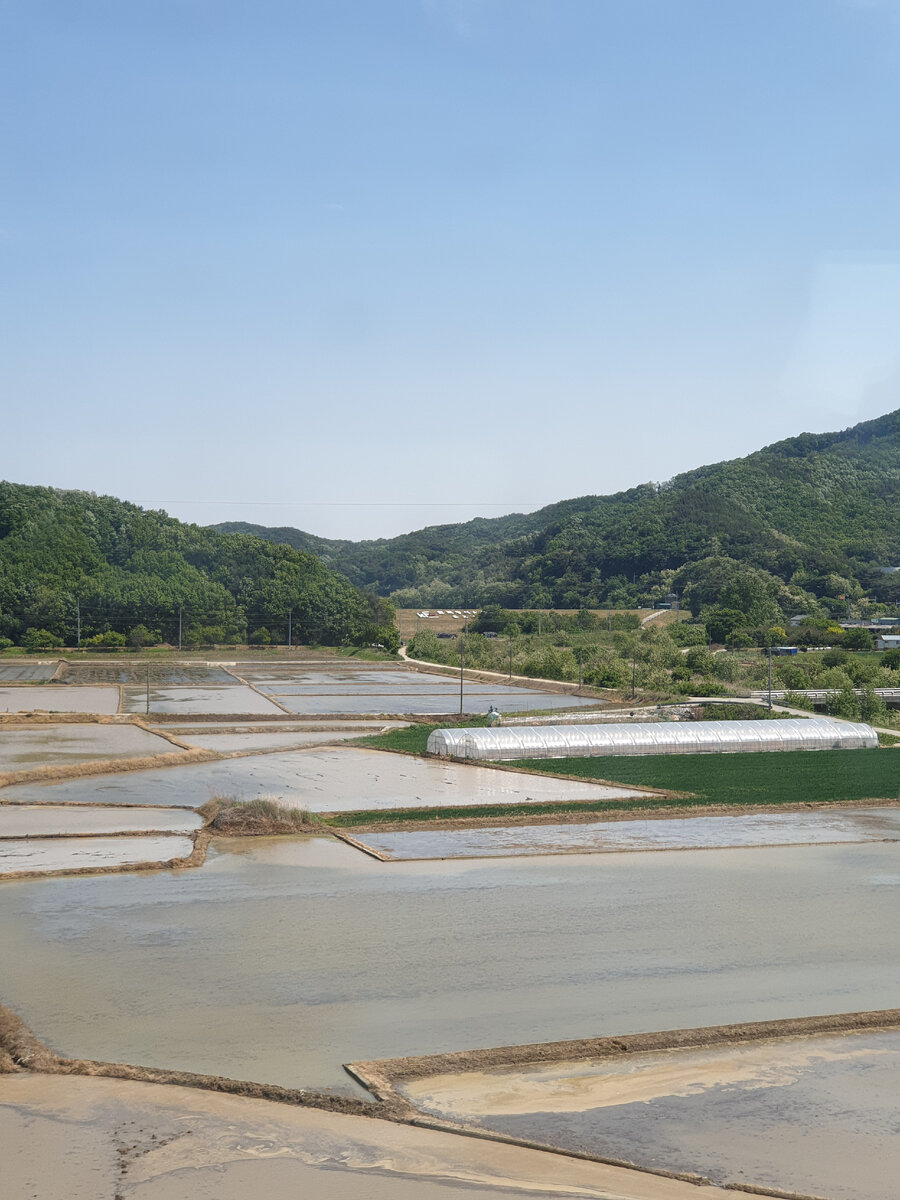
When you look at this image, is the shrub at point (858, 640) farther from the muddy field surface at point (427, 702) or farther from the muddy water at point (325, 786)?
the muddy water at point (325, 786)

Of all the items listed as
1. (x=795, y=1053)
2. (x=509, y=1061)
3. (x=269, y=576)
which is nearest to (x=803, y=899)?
(x=795, y=1053)

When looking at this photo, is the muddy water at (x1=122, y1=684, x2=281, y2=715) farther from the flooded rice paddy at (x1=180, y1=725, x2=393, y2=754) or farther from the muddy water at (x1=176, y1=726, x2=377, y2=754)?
the muddy water at (x1=176, y1=726, x2=377, y2=754)

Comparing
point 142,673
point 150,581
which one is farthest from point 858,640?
point 150,581

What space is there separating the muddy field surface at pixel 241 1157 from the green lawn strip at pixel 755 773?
1634 cm

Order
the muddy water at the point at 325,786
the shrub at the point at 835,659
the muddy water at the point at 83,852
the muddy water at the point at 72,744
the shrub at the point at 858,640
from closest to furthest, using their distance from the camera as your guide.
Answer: the muddy water at the point at 83,852 → the muddy water at the point at 325,786 → the muddy water at the point at 72,744 → the shrub at the point at 835,659 → the shrub at the point at 858,640

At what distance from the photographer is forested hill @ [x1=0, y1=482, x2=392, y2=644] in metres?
82.9

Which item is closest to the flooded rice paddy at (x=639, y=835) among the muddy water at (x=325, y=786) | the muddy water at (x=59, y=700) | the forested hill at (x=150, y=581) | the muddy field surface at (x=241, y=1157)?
the muddy water at (x=325, y=786)

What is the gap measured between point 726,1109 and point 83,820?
1544 cm

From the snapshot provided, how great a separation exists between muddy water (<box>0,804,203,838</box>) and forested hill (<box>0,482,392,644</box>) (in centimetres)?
6029

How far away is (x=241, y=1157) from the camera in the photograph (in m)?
9.12

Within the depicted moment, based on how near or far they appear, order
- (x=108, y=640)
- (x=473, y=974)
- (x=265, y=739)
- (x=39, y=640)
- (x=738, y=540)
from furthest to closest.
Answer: (x=738, y=540) < (x=108, y=640) < (x=39, y=640) < (x=265, y=739) < (x=473, y=974)

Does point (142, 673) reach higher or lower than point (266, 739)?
higher

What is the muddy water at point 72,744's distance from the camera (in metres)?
30.0

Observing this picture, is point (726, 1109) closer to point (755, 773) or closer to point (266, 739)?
point (755, 773)
